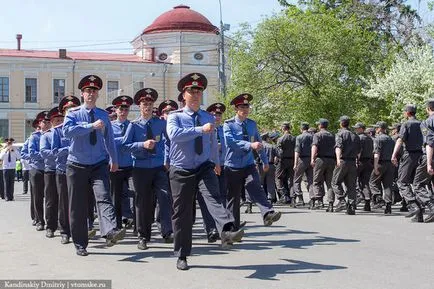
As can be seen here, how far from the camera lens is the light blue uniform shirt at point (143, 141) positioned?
958 cm

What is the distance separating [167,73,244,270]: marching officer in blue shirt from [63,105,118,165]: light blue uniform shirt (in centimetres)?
134

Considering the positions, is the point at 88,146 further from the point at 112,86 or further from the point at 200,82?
the point at 112,86

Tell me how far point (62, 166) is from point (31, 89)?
171 feet

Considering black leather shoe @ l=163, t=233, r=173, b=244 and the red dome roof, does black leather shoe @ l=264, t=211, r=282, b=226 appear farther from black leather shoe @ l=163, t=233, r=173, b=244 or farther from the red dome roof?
the red dome roof

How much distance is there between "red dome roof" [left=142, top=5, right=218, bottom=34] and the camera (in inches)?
2298

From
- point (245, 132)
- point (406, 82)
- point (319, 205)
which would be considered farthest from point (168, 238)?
point (406, 82)

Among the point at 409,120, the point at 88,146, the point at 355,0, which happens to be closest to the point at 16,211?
the point at 88,146

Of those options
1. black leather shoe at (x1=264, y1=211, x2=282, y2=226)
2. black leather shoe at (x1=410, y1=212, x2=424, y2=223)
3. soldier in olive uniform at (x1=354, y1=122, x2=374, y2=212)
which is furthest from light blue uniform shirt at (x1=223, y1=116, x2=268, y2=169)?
soldier in olive uniform at (x1=354, y1=122, x2=374, y2=212)

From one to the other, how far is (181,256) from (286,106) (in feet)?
81.9

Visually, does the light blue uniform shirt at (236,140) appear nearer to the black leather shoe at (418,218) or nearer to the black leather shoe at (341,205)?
the black leather shoe at (418,218)

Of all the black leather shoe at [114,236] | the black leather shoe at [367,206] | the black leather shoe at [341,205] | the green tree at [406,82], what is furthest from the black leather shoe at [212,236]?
the green tree at [406,82]

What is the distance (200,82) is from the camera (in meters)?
7.98

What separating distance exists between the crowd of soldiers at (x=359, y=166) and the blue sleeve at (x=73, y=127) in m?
6.42

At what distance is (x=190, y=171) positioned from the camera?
785 centimetres
